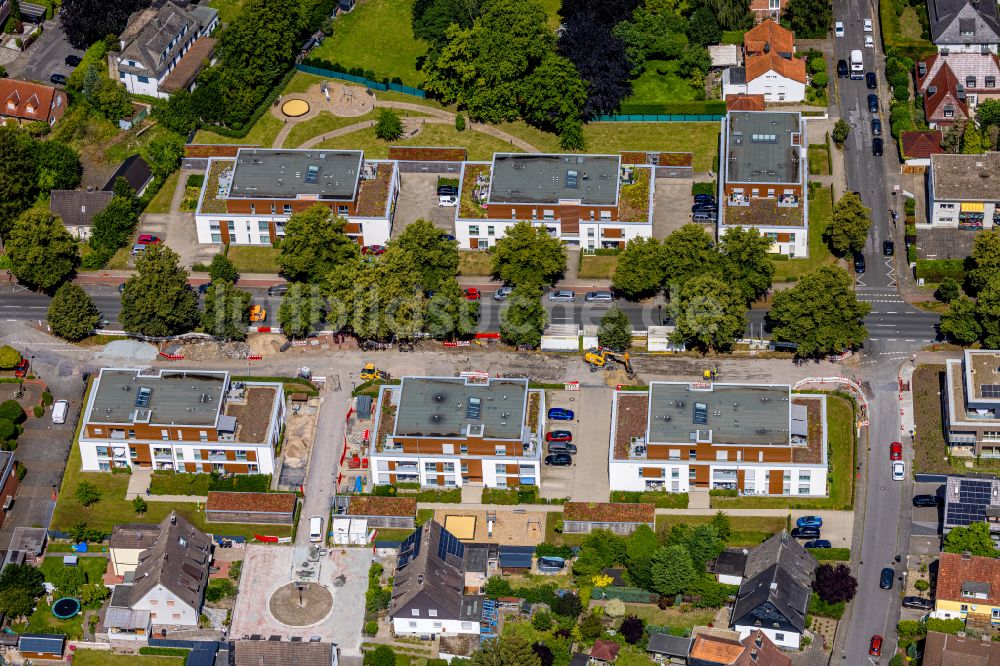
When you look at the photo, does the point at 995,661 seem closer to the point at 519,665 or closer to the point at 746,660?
the point at 746,660

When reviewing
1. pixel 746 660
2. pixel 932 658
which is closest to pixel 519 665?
pixel 746 660

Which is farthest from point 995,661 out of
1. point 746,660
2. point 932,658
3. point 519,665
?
point 519,665

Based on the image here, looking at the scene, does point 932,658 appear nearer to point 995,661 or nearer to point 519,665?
point 995,661

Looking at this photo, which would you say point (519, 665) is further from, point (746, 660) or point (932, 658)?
point (932, 658)
